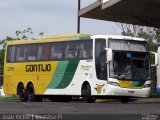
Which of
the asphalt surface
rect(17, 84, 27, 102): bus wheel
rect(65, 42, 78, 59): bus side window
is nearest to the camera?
the asphalt surface

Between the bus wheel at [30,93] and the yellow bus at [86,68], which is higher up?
the yellow bus at [86,68]

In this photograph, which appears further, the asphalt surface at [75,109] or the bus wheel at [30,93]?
the bus wheel at [30,93]

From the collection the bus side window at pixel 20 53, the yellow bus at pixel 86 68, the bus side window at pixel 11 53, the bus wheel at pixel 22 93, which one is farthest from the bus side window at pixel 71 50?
the bus side window at pixel 11 53

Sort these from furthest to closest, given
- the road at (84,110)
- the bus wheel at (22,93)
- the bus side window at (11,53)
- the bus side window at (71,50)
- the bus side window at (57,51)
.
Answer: the bus side window at (11,53) → the bus wheel at (22,93) → the bus side window at (57,51) → the bus side window at (71,50) → the road at (84,110)

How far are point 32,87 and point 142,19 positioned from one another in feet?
34.2

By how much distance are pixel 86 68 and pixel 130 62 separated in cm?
210

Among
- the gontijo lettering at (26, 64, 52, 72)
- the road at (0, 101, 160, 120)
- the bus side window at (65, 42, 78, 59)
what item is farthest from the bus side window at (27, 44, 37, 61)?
the road at (0, 101, 160, 120)

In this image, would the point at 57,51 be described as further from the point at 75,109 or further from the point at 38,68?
the point at 75,109

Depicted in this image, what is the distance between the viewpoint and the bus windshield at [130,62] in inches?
1104

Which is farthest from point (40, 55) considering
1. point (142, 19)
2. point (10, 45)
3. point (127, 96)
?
point (142, 19)

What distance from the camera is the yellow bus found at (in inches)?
1103

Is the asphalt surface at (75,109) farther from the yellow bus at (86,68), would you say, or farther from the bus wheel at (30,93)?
the bus wheel at (30,93)

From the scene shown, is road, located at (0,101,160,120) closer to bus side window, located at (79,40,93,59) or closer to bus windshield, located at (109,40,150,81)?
bus windshield, located at (109,40,150,81)

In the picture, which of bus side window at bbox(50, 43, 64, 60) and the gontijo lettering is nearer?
bus side window at bbox(50, 43, 64, 60)
